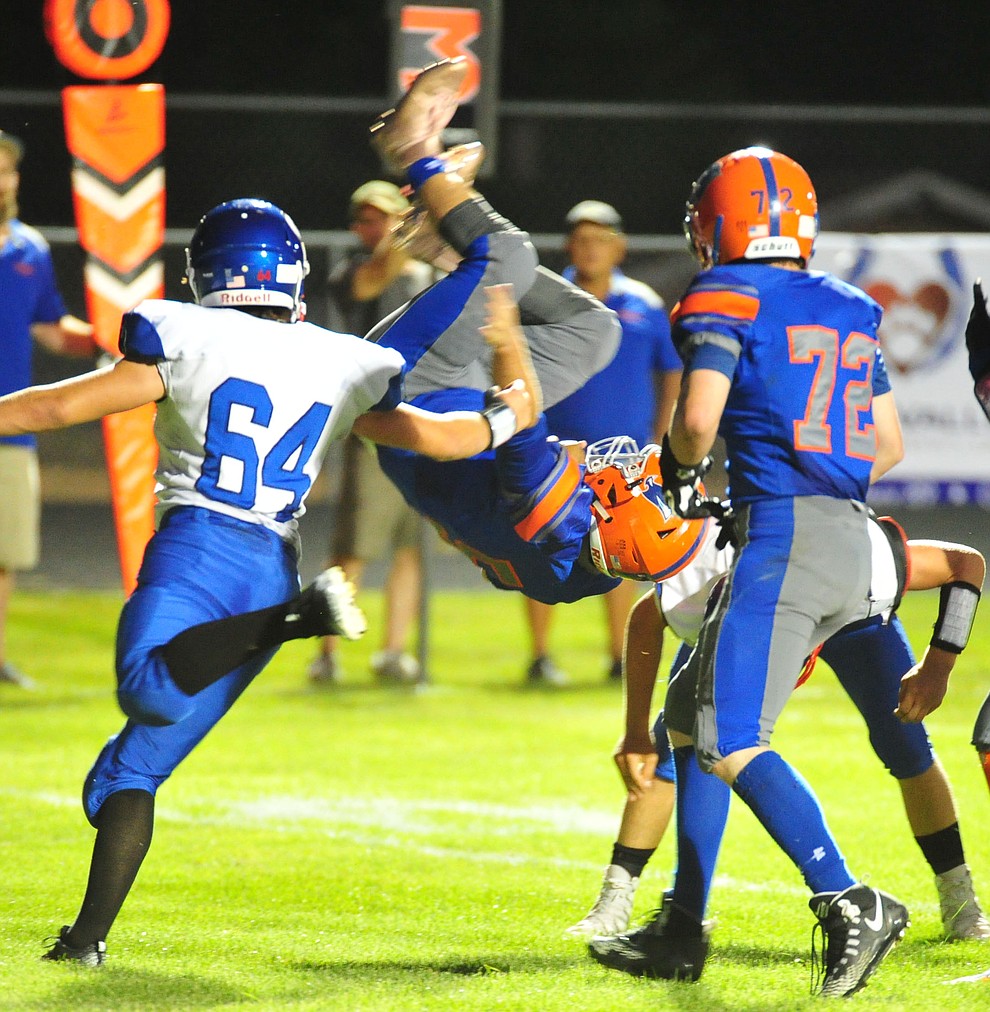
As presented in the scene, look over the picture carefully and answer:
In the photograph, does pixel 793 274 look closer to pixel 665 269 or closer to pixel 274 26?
pixel 665 269

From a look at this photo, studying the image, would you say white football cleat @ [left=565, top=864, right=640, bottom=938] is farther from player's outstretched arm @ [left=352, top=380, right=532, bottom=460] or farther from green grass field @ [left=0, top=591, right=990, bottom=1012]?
player's outstretched arm @ [left=352, top=380, right=532, bottom=460]

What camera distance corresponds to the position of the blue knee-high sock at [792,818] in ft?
10.7

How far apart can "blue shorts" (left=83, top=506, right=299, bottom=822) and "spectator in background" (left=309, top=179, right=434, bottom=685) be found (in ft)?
14.5

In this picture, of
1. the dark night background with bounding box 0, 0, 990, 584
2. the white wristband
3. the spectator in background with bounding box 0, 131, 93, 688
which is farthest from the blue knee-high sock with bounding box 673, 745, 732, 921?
the dark night background with bounding box 0, 0, 990, 584

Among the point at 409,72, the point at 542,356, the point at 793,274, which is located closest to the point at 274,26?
the point at 409,72

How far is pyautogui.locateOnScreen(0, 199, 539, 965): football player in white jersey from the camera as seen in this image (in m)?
3.36

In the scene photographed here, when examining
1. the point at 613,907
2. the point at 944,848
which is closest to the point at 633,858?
the point at 613,907

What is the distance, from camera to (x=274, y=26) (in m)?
19.6

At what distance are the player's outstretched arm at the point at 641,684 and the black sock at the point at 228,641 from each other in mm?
911

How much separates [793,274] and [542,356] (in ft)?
4.56

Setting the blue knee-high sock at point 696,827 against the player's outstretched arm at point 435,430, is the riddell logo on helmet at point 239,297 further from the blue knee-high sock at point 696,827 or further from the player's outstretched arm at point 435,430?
the blue knee-high sock at point 696,827

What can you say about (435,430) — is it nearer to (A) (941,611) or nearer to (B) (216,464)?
(B) (216,464)

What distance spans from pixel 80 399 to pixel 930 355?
7.77 m

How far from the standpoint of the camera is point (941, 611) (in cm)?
377
